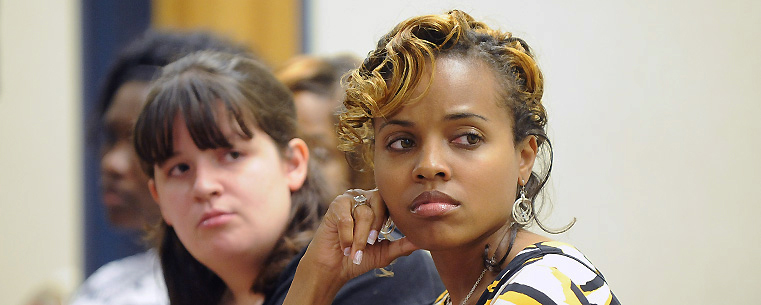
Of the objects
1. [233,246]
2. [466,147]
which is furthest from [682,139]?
[233,246]

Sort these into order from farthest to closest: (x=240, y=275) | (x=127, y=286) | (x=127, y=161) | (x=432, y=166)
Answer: (x=127, y=161) < (x=127, y=286) < (x=240, y=275) < (x=432, y=166)

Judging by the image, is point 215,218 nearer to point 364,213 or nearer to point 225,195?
Result: point 225,195

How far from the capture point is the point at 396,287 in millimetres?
1679

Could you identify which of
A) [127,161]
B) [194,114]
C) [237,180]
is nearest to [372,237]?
[237,180]

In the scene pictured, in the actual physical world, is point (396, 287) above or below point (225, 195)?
below

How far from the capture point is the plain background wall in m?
2.02

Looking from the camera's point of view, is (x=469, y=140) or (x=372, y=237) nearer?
(x=469, y=140)

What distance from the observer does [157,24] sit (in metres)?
4.01

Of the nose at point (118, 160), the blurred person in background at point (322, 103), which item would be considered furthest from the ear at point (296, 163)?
the nose at point (118, 160)

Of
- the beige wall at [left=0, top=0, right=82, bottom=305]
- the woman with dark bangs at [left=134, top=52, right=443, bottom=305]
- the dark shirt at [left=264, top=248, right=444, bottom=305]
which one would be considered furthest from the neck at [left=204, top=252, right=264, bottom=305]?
the beige wall at [left=0, top=0, right=82, bottom=305]

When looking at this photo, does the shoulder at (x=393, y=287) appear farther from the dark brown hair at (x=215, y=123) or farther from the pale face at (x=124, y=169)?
the pale face at (x=124, y=169)

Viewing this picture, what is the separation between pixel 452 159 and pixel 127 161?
5.47ft

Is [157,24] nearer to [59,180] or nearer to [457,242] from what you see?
[59,180]

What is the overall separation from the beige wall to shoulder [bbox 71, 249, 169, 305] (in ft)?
4.85
